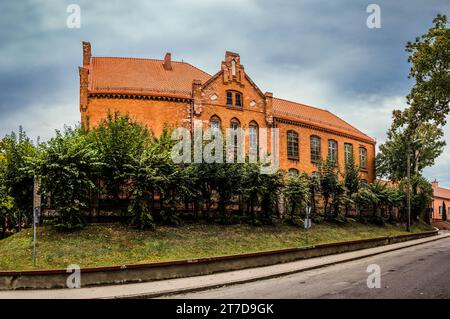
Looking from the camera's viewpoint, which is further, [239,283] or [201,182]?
[201,182]

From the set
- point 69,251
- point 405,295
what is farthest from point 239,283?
point 69,251

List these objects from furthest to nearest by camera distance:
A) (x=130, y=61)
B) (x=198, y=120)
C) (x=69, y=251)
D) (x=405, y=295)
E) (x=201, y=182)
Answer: (x=130, y=61)
(x=198, y=120)
(x=201, y=182)
(x=69, y=251)
(x=405, y=295)

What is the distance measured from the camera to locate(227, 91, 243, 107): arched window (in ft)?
111

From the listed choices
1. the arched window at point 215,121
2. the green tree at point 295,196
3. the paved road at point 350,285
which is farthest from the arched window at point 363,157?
the paved road at point 350,285

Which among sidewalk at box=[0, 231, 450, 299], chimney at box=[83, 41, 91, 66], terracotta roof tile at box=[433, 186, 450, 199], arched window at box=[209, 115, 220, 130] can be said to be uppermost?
chimney at box=[83, 41, 91, 66]

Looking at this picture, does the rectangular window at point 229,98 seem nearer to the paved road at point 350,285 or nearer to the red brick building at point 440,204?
the paved road at point 350,285

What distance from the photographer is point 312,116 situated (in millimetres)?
43750

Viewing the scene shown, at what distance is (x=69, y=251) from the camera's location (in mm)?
16125

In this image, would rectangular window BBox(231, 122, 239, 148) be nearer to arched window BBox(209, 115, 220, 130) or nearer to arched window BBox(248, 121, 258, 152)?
arched window BBox(209, 115, 220, 130)

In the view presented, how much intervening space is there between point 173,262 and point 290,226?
12.6 m

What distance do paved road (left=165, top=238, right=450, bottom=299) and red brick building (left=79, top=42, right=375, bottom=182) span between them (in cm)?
1698

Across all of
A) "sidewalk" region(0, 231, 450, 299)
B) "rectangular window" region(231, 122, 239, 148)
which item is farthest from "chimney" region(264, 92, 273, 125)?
"sidewalk" region(0, 231, 450, 299)

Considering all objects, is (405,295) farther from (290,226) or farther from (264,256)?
(290,226)

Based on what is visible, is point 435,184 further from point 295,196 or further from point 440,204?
point 295,196
